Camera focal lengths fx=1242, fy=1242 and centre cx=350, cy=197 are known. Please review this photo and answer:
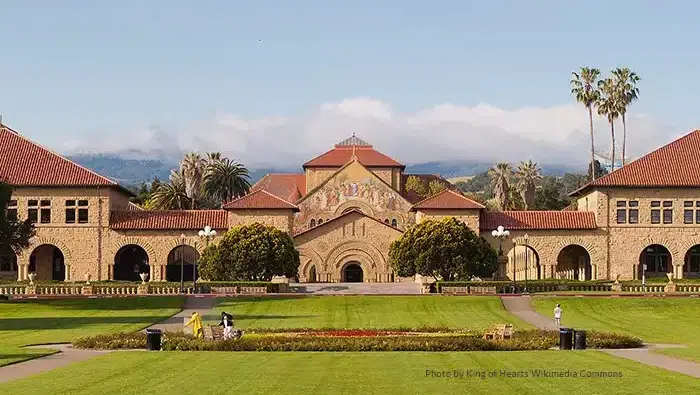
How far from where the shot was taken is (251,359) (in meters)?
32.3

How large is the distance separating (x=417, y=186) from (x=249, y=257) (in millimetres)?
54177

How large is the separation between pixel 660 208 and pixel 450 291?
22506mm

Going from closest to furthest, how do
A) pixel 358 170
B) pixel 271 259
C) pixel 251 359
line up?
pixel 251 359
pixel 271 259
pixel 358 170

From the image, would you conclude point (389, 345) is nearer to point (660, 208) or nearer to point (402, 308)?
point (402, 308)

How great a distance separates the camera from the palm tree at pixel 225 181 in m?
118

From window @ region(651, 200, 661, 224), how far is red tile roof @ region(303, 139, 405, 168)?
34341mm

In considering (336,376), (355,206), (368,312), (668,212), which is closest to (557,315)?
(368,312)

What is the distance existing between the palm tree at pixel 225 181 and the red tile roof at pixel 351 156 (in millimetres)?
6566

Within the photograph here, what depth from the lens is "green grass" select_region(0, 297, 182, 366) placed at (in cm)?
4019

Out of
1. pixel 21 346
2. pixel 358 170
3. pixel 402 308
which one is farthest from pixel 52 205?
pixel 21 346

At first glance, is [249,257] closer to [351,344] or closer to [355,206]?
[355,206]

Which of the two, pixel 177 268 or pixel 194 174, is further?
pixel 194 174

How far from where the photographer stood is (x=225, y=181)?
118438 millimetres

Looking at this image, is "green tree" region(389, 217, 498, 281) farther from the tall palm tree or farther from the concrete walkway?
the tall palm tree
